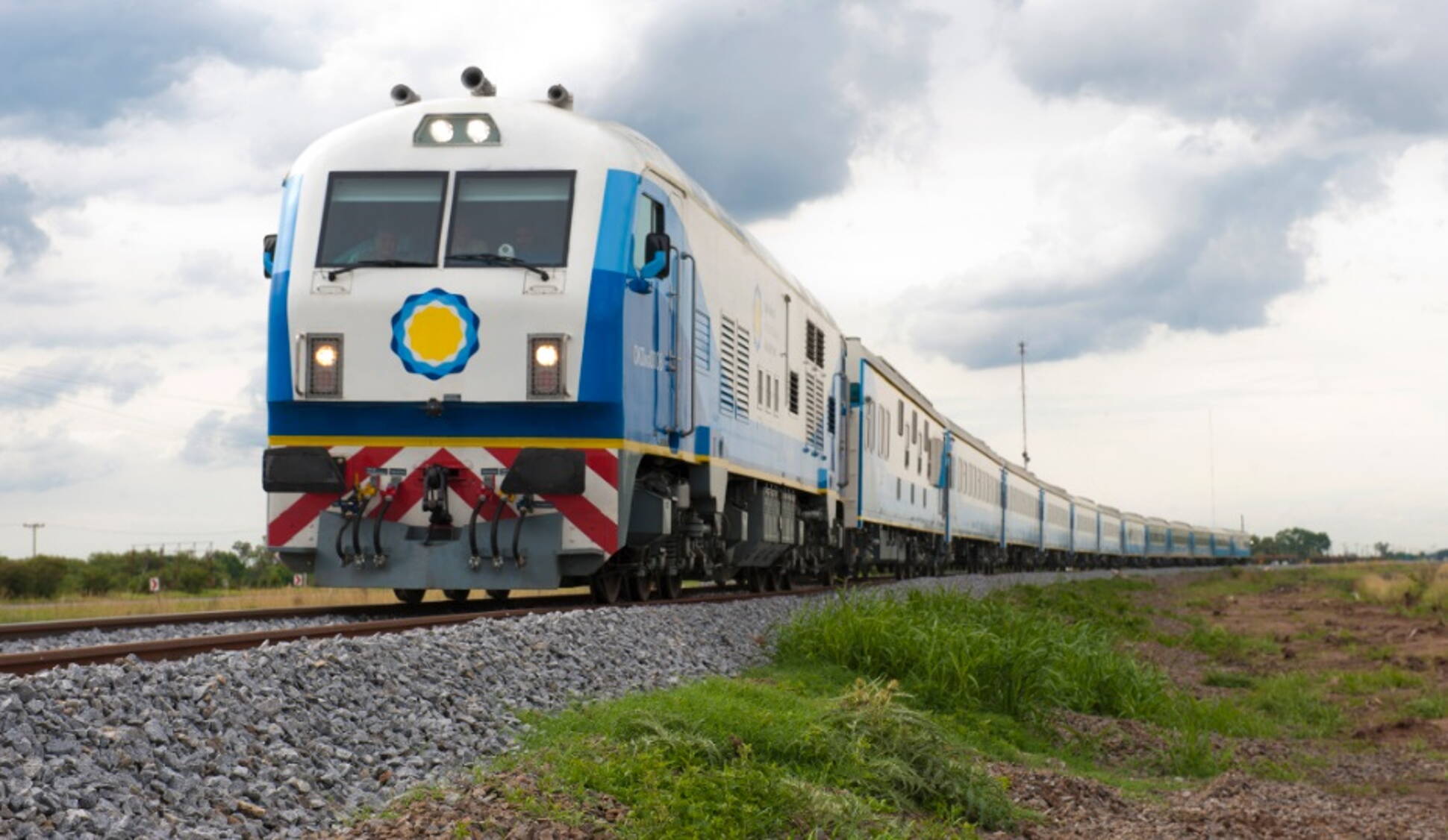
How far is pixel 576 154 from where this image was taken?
11.4m

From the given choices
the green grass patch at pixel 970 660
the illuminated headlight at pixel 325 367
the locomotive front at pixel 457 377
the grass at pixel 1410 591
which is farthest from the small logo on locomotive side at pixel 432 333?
the grass at pixel 1410 591

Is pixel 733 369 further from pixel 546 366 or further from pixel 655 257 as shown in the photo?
pixel 546 366

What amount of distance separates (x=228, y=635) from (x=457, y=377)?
120 inches

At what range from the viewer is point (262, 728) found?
5.77m

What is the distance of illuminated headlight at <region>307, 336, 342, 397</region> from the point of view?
11.2 meters

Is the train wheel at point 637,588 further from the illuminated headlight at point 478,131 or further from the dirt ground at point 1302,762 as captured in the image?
the illuminated headlight at point 478,131

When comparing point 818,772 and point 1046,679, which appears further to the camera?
point 1046,679

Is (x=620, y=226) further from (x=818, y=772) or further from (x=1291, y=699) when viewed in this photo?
(x=1291, y=699)

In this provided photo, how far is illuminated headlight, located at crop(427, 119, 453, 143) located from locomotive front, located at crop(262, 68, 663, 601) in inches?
10.7

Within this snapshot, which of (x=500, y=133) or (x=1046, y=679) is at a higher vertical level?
(x=500, y=133)

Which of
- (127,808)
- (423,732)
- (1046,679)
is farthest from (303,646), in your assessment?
(1046,679)

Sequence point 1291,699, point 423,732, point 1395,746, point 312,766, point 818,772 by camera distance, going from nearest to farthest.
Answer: point 312,766, point 423,732, point 818,772, point 1395,746, point 1291,699

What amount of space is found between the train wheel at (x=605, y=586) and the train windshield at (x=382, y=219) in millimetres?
3068

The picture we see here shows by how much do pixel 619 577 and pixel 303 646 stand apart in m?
5.88
